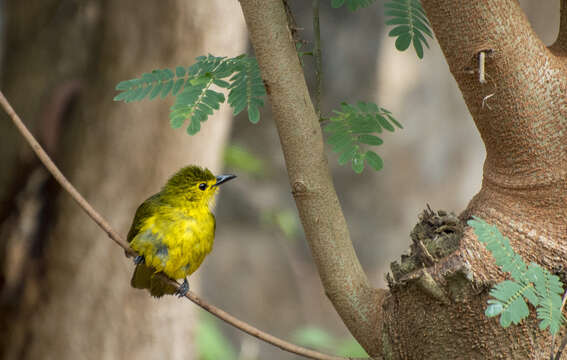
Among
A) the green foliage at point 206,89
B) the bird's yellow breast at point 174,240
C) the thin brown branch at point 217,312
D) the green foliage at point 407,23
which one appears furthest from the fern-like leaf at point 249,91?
the bird's yellow breast at point 174,240

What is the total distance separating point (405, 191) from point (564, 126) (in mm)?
7173

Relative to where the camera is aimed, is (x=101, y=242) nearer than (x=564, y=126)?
No

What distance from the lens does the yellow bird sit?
110 inches

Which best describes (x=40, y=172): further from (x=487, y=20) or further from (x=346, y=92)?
(x=487, y=20)

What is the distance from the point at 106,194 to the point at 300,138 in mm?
3800

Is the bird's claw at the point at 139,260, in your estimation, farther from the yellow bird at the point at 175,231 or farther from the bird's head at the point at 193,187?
the bird's head at the point at 193,187

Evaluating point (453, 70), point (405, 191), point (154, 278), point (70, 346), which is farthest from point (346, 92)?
point (453, 70)

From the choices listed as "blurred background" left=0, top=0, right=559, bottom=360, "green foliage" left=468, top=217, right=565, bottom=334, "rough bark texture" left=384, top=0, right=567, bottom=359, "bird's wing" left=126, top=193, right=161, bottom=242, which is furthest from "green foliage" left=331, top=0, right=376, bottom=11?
"blurred background" left=0, top=0, right=559, bottom=360

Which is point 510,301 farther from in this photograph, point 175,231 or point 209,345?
point 209,345

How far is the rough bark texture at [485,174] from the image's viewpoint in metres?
1.73

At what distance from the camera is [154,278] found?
2.90 m

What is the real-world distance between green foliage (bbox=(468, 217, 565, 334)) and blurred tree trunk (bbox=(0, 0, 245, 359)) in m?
3.88

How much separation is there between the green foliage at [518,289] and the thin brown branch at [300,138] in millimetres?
444

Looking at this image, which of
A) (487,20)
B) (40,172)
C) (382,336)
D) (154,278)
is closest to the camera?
(487,20)
